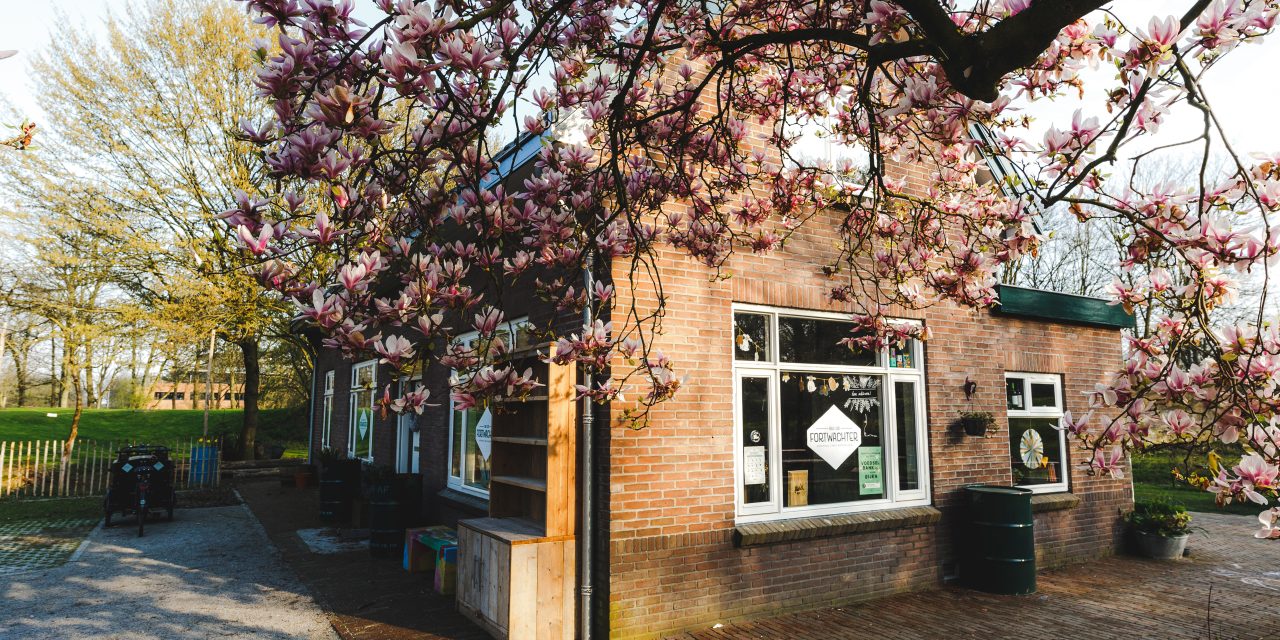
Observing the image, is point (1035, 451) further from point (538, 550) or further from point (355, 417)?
point (355, 417)

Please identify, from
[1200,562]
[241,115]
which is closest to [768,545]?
[1200,562]

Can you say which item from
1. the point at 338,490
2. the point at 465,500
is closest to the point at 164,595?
the point at 465,500

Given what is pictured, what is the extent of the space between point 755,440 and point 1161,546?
646 centimetres

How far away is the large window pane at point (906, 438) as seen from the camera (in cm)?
740

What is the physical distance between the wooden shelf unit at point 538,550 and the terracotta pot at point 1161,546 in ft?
26.5

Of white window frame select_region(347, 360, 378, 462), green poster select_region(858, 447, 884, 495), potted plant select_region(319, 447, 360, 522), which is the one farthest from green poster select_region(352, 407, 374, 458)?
green poster select_region(858, 447, 884, 495)

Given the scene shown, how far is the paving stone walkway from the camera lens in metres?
8.07

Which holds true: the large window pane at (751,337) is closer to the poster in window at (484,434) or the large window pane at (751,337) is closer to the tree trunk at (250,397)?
the poster in window at (484,434)

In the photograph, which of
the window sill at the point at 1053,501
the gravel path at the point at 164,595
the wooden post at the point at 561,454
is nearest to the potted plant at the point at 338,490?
the gravel path at the point at 164,595

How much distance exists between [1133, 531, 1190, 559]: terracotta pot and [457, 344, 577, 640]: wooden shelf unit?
8.07m

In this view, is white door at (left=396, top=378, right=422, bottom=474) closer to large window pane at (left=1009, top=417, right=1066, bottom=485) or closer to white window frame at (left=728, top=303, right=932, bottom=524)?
white window frame at (left=728, top=303, right=932, bottom=524)

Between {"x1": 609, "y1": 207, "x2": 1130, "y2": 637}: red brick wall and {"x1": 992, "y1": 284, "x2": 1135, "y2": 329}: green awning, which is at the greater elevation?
{"x1": 992, "y1": 284, "x2": 1135, "y2": 329}: green awning

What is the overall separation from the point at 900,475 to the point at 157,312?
15094mm

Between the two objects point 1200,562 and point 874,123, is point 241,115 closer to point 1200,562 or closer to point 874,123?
point 874,123
